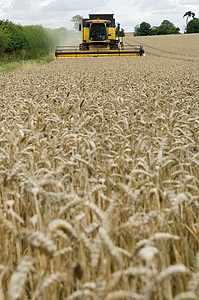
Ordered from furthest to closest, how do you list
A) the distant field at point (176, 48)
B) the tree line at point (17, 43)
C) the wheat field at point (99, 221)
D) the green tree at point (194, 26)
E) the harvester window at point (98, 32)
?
the green tree at point (194, 26) → the distant field at point (176, 48) → the tree line at point (17, 43) → the harvester window at point (98, 32) → the wheat field at point (99, 221)

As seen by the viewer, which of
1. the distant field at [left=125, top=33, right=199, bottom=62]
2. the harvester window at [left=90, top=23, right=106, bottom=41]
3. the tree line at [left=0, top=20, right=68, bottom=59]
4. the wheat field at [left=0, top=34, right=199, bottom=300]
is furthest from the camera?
the distant field at [left=125, top=33, right=199, bottom=62]

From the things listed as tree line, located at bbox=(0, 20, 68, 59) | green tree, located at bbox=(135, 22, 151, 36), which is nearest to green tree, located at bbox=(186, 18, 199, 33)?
green tree, located at bbox=(135, 22, 151, 36)

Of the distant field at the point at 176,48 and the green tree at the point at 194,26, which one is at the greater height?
the green tree at the point at 194,26

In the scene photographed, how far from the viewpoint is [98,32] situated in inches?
1091

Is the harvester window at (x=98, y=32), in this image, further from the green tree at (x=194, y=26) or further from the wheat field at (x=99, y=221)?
the green tree at (x=194, y=26)

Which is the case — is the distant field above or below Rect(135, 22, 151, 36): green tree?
below

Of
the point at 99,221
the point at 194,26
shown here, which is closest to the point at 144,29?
the point at 194,26

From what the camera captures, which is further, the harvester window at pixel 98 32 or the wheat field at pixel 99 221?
the harvester window at pixel 98 32

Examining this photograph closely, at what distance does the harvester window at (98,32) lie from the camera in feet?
90.6

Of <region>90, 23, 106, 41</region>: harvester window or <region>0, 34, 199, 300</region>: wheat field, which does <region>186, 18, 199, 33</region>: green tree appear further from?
<region>0, 34, 199, 300</region>: wheat field

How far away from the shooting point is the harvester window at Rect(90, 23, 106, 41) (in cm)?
2761

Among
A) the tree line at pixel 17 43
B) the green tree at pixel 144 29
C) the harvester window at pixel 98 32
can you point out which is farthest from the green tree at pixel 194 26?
the harvester window at pixel 98 32

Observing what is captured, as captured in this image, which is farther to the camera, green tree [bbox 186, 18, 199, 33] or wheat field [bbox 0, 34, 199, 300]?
green tree [bbox 186, 18, 199, 33]

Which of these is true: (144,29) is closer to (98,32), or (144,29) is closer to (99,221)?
(98,32)
